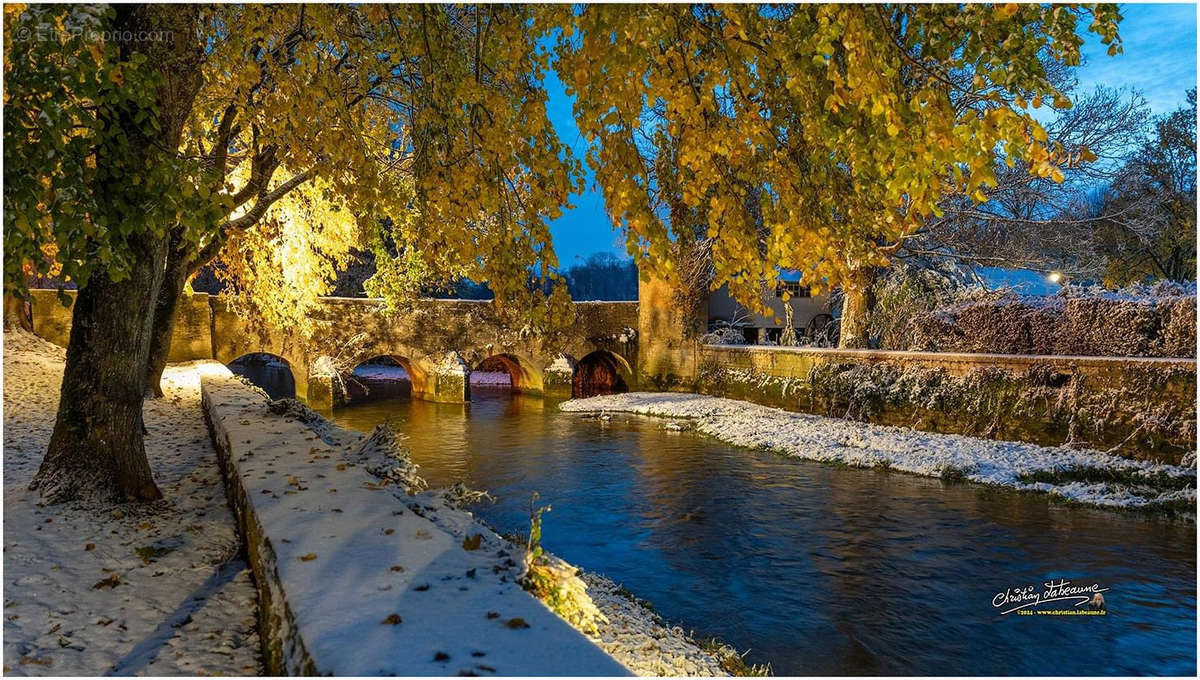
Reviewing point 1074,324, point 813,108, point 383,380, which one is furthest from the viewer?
point 383,380

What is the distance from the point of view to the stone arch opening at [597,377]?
3173cm

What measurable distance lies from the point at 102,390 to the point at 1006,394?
1572 centimetres

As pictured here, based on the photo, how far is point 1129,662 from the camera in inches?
259

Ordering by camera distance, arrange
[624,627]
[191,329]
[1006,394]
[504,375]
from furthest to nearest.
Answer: [504,375] → [191,329] → [1006,394] → [624,627]

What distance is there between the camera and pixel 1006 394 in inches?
608

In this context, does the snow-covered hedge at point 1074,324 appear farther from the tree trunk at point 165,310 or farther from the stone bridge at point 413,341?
the tree trunk at point 165,310

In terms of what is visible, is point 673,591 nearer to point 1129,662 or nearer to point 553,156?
point 1129,662

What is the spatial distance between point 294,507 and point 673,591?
166 inches

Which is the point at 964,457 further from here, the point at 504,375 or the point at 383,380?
the point at 383,380

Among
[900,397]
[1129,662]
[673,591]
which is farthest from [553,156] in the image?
[900,397]

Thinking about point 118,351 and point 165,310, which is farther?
point 165,310

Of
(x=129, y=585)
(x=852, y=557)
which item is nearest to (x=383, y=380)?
(x=852, y=557)

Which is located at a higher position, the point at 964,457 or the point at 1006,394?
the point at 1006,394

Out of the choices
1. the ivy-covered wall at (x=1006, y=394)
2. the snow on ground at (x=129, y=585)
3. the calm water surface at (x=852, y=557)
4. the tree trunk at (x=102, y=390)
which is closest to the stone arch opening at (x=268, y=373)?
the calm water surface at (x=852, y=557)
